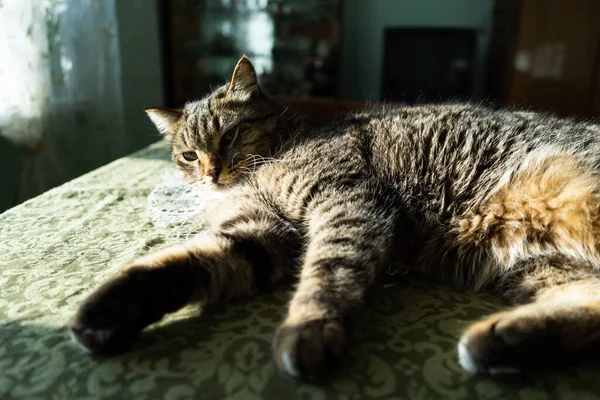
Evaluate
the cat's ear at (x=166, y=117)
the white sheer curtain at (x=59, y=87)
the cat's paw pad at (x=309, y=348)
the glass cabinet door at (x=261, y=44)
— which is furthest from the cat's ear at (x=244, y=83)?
the glass cabinet door at (x=261, y=44)

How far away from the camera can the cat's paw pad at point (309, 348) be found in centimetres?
67

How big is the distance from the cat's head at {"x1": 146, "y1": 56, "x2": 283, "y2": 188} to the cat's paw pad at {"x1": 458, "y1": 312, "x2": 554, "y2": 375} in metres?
0.78

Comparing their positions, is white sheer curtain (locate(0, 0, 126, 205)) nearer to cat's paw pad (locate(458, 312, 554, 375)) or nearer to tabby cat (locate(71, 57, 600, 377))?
tabby cat (locate(71, 57, 600, 377))

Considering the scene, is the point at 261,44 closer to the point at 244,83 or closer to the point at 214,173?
the point at 244,83

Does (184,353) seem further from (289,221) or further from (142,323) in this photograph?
(289,221)

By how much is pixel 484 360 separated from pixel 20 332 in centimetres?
78

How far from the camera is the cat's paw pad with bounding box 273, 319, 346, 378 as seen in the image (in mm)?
674

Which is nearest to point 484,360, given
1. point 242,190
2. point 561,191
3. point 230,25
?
point 561,191

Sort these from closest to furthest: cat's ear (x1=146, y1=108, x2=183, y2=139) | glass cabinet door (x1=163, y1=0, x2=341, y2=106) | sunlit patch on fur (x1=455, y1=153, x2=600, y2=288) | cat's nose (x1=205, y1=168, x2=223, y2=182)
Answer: sunlit patch on fur (x1=455, y1=153, x2=600, y2=288) < cat's nose (x1=205, y1=168, x2=223, y2=182) < cat's ear (x1=146, y1=108, x2=183, y2=139) < glass cabinet door (x1=163, y1=0, x2=341, y2=106)

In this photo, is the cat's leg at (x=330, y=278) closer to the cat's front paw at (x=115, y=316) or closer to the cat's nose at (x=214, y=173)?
the cat's front paw at (x=115, y=316)

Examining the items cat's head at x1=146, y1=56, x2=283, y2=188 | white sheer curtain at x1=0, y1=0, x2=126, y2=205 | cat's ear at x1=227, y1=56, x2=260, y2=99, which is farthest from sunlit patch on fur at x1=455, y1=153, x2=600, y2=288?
white sheer curtain at x1=0, y1=0, x2=126, y2=205

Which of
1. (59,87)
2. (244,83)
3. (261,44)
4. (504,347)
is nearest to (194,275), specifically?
(504,347)

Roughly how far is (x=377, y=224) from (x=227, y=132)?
0.56 metres

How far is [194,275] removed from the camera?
88 cm
